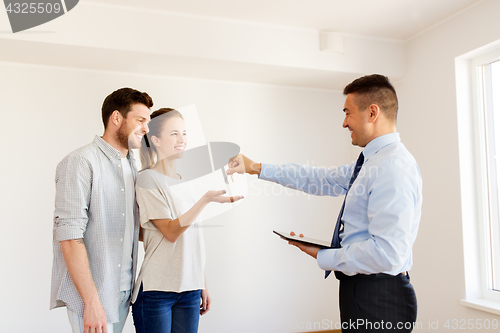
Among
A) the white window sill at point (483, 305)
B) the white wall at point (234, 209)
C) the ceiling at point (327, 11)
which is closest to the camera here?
the white window sill at point (483, 305)

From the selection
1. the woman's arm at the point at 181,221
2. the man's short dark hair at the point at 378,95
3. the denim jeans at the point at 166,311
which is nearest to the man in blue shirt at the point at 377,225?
the man's short dark hair at the point at 378,95

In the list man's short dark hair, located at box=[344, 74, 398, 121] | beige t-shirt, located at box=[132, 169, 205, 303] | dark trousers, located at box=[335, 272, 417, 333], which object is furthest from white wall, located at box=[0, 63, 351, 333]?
dark trousers, located at box=[335, 272, 417, 333]

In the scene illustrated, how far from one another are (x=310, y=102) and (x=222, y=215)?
127cm

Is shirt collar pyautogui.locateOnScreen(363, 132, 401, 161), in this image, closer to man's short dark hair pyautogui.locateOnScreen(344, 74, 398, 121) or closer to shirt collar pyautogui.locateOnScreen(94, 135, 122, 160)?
man's short dark hair pyautogui.locateOnScreen(344, 74, 398, 121)

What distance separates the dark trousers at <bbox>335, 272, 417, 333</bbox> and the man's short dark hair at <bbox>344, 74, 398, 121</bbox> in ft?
2.11

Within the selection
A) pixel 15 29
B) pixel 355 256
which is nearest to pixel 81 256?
pixel 355 256

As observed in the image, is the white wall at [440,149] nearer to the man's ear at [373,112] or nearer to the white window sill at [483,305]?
the white window sill at [483,305]

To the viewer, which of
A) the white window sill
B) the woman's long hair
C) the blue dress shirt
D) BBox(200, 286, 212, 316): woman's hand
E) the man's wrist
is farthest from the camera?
the white window sill

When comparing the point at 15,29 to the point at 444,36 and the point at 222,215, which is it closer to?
the point at 222,215

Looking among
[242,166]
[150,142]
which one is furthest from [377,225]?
[150,142]

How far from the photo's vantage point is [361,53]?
311 cm

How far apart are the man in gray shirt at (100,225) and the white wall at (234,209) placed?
145cm

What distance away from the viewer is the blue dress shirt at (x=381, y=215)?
1305 mm

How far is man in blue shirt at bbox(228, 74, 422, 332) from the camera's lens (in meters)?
1.31
